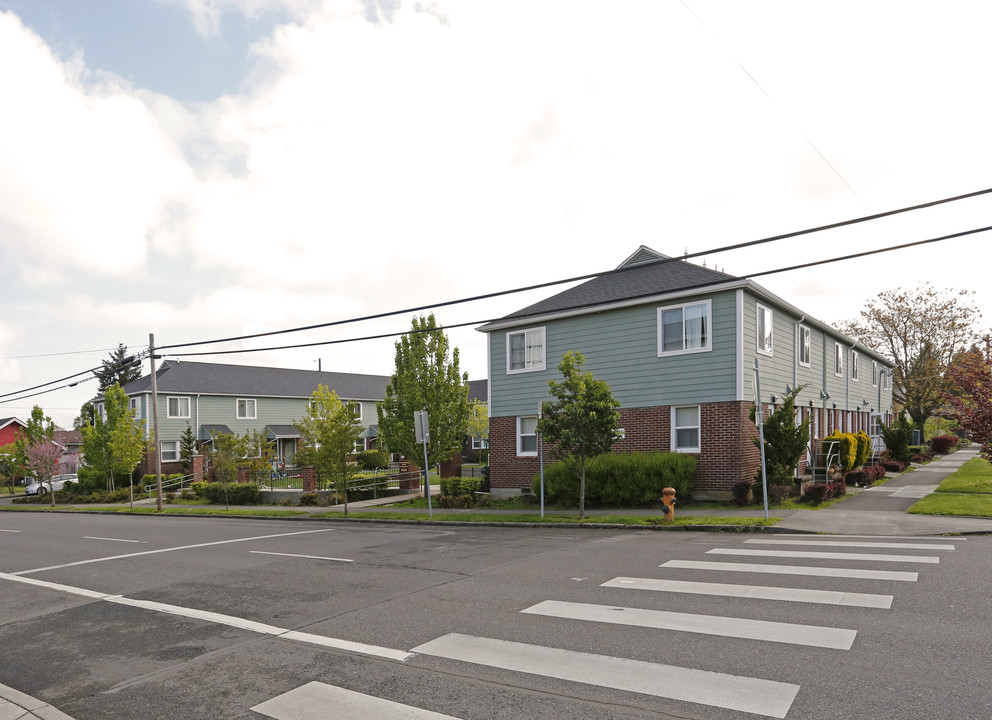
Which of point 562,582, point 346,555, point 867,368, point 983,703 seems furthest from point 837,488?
point 867,368

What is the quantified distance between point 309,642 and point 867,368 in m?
35.7

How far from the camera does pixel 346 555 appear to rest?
13.4m

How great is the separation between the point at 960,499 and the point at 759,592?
11.8m

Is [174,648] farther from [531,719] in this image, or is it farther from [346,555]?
[346,555]

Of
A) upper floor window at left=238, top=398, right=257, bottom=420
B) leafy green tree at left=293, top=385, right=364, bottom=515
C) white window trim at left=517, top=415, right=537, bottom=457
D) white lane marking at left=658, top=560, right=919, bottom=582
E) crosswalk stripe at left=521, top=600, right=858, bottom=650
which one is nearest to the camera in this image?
crosswalk stripe at left=521, top=600, right=858, bottom=650

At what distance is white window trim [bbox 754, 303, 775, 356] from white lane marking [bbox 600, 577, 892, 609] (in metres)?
12.6

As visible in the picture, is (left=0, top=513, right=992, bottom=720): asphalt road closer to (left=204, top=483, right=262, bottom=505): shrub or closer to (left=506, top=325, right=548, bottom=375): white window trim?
(left=506, top=325, right=548, bottom=375): white window trim

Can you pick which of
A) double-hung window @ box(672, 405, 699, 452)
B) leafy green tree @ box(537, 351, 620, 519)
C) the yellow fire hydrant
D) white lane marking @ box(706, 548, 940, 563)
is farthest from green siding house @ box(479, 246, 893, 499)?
white lane marking @ box(706, 548, 940, 563)

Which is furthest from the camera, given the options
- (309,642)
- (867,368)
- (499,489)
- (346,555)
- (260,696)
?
(867,368)

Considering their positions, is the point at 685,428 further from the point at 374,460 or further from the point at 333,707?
the point at 374,460

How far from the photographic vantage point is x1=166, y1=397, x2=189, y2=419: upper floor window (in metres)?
45.5

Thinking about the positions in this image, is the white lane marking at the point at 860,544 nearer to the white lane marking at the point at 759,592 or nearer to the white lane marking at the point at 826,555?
the white lane marking at the point at 826,555

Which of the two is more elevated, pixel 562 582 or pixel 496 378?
pixel 496 378

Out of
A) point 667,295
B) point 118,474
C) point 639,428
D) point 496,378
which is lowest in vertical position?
point 118,474
